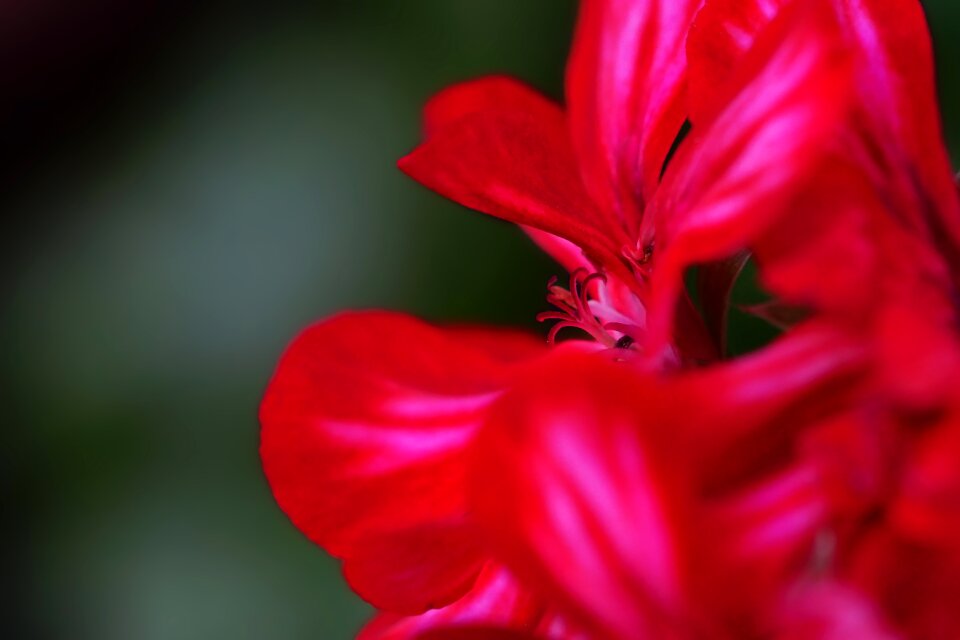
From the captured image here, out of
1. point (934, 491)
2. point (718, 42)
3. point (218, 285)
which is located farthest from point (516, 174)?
point (218, 285)

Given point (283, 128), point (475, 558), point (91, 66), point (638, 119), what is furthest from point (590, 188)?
point (91, 66)

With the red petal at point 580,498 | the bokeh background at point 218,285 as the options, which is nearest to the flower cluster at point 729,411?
the red petal at point 580,498

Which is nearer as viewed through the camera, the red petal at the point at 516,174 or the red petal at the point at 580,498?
the red petal at the point at 580,498

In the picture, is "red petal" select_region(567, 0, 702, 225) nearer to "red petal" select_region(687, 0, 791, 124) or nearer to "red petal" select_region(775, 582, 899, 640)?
"red petal" select_region(687, 0, 791, 124)

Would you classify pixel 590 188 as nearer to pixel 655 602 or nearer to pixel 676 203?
pixel 676 203

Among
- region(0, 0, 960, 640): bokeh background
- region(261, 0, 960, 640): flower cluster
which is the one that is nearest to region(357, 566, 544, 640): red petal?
region(261, 0, 960, 640): flower cluster

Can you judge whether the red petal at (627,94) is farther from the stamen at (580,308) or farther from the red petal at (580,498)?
the red petal at (580,498)
